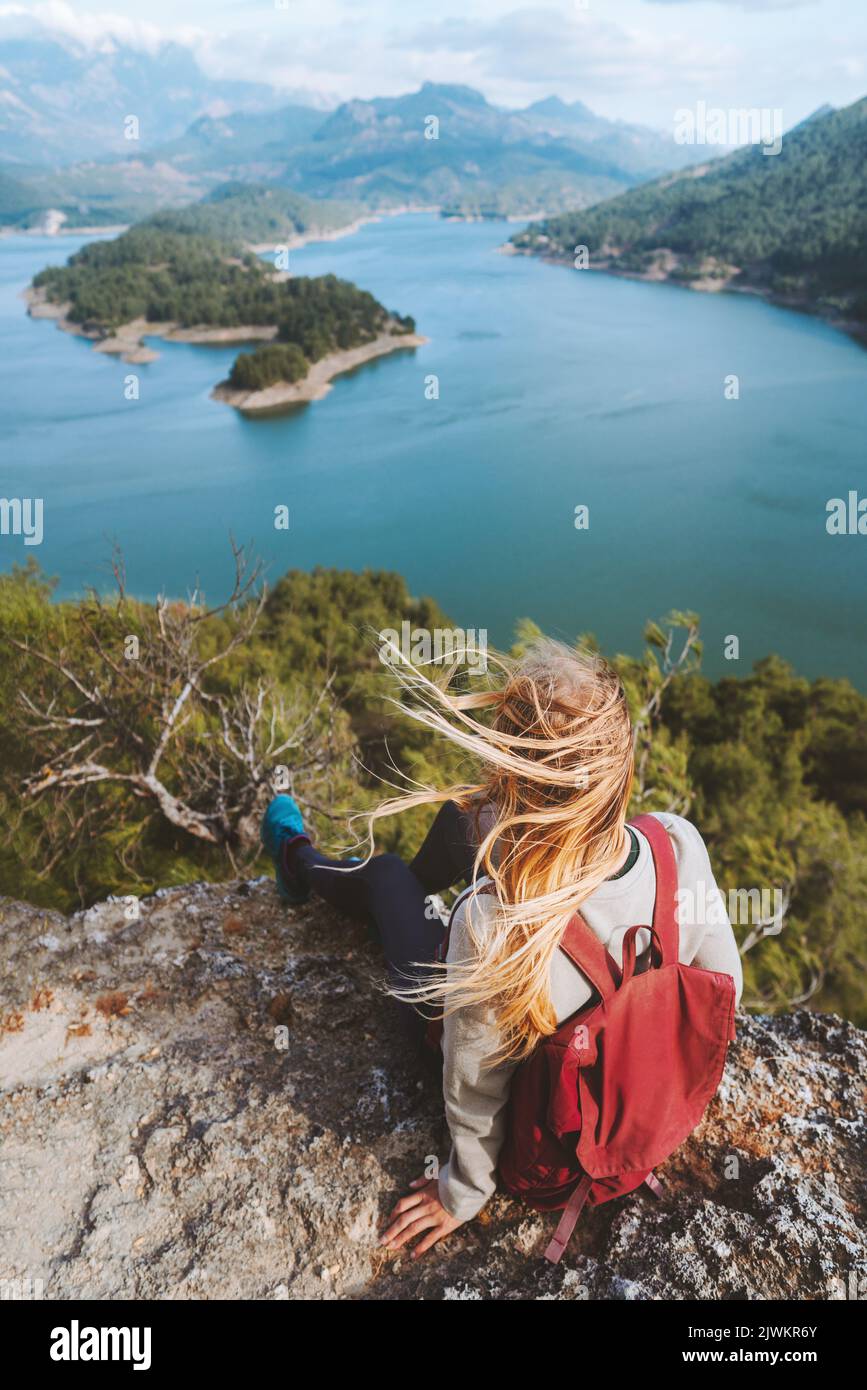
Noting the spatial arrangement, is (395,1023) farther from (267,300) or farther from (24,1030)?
(267,300)

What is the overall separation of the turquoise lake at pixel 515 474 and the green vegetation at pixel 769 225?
19.4ft

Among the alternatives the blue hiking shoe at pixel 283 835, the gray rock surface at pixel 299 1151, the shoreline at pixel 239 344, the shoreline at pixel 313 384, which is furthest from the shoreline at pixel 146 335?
the gray rock surface at pixel 299 1151

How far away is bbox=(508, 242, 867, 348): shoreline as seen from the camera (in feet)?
136

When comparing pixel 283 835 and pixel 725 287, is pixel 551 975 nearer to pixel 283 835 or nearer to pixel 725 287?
pixel 283 835

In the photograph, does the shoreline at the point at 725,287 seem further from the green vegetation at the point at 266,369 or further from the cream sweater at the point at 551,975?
the cream sweater at the point at 551,975

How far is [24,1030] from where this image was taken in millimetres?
1970

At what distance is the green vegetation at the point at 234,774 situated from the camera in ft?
12.4

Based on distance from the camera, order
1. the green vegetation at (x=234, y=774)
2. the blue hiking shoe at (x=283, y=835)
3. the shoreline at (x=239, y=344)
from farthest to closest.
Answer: the shoreline at (x=239, y=344), the green vegetation at (x=234, y=774), the blue hiking shoe at (x=283, y=835)

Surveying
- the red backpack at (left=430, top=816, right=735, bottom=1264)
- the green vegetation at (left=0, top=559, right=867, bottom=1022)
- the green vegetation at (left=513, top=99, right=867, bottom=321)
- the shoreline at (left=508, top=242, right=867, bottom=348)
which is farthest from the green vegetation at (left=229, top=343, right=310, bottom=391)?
the red backpack at (left=430, top=816, right=735, bottom=1264)

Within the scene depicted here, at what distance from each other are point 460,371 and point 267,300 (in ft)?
56.4

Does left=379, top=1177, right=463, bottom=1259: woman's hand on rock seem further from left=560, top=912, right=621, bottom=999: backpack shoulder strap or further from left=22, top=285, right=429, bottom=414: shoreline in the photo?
left=22, top=285, right=429, bottom=414: shoreline

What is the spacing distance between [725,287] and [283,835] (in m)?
63.4

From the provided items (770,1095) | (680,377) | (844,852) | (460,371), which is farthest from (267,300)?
(770,1095)

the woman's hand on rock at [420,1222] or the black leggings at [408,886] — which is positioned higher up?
the black leggings at [408,886]
